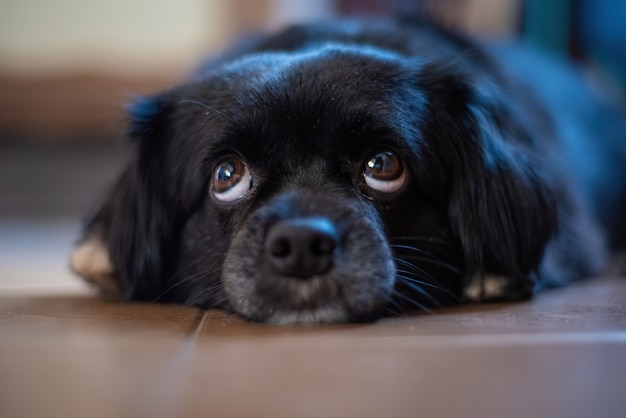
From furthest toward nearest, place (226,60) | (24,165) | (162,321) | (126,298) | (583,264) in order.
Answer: (24,165), (226,60), (583,264), (126,298), (162,321)

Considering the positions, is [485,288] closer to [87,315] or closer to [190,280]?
[190,280]

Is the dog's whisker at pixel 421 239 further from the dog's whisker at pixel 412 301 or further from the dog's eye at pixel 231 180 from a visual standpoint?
the dog's eye at pixel 231 180

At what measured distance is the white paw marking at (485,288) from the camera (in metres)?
1.81

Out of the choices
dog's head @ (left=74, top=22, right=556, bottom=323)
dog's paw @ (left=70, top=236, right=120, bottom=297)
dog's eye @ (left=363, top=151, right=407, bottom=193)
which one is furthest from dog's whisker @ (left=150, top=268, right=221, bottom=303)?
dog's eye @ (left=363, top=151, right=407, bottom=193)

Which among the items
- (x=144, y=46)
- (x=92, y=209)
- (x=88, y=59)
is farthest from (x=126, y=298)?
(x=144, y=46)

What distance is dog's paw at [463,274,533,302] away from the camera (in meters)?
1.81

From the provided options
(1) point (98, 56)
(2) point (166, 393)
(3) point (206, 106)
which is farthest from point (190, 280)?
(1) point (98, 56)

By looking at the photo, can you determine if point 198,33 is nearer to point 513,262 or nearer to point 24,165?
point 24,165

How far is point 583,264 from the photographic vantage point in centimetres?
226

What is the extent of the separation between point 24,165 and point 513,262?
429cm

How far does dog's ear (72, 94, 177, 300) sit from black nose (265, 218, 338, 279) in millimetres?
646

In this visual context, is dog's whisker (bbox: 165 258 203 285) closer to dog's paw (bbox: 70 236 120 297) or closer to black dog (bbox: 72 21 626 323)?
black dog (bbox: 72 21 626 323)

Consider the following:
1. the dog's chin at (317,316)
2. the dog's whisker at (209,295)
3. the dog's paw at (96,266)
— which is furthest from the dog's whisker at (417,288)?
the dog's paw at (96,266)

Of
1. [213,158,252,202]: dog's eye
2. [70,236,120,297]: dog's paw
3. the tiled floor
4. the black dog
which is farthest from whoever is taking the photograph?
[70,236,120,297]: dog's paw
